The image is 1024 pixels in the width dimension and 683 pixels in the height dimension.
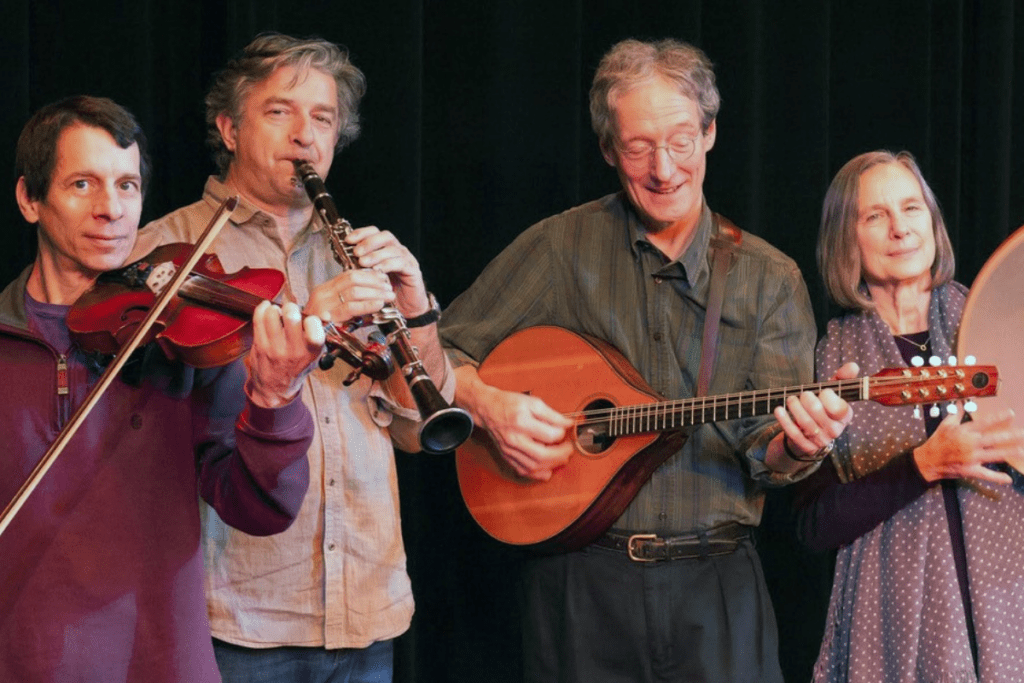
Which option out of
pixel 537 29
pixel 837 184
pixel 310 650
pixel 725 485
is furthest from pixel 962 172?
pixel 310 650

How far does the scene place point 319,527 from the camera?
244 centimetres

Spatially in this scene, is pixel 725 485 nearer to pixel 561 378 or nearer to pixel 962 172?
pixel 561 378

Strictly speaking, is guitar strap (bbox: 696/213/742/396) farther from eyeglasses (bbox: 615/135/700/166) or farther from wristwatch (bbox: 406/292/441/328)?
wristwatch (bbox: 406/292/441/328)

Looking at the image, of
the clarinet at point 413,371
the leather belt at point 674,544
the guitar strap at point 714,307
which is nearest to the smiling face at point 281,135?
the clarinet at point 413,371

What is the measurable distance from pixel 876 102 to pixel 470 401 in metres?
1.49

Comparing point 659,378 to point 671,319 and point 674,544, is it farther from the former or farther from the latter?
point 674,544

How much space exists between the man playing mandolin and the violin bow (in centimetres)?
87

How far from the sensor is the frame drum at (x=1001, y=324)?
2.43 metres

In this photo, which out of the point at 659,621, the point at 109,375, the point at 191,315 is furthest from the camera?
the point at 659,621

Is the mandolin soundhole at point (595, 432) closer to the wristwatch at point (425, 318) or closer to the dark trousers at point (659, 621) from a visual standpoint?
the dark trousers at point (659, 621)

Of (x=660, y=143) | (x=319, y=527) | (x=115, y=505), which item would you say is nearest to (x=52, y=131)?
(x=115, y=505)

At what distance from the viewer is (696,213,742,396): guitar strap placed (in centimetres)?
258

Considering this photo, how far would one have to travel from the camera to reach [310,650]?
7.89ft

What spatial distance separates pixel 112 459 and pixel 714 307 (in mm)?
1199
